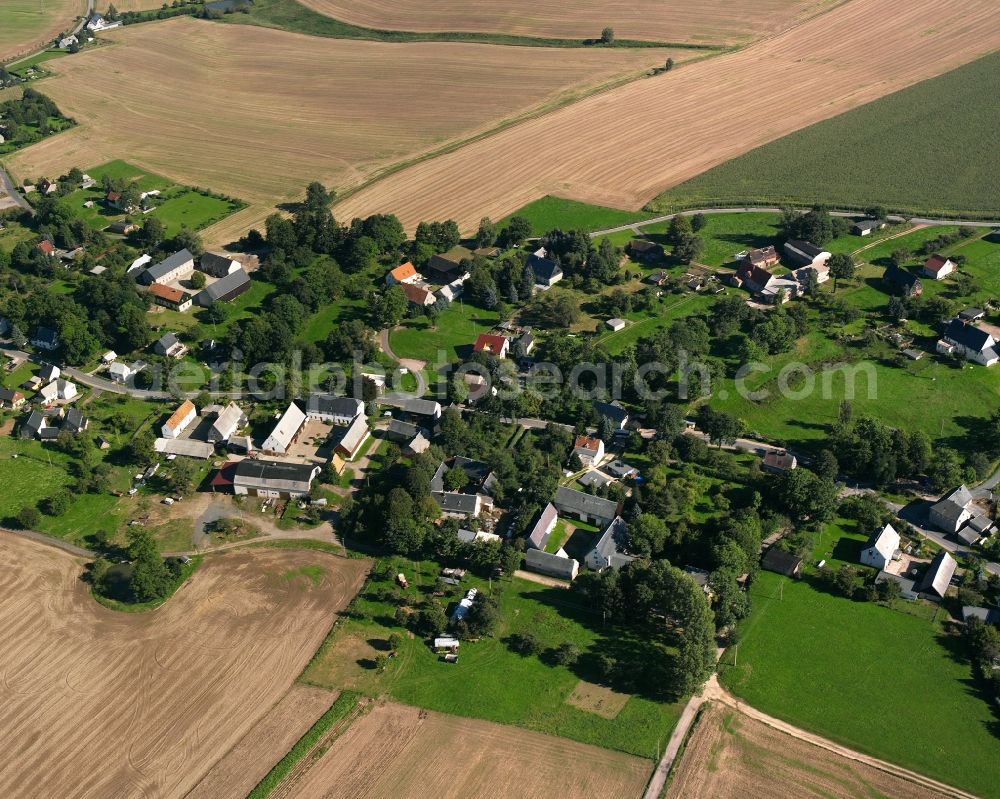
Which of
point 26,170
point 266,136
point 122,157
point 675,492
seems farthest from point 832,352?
point 26,170

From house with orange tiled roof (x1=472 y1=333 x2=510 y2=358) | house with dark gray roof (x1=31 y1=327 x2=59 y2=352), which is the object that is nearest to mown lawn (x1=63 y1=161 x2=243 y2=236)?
house with dark gray roof (x1=31 y1=327 x2=59 y2=352)

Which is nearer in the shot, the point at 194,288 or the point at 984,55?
the point at 194,288

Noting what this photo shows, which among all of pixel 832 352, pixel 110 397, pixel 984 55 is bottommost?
pixel 110 397

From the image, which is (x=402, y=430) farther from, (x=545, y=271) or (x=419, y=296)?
(x=545, y=271)

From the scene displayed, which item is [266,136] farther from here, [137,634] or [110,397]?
[137,634]

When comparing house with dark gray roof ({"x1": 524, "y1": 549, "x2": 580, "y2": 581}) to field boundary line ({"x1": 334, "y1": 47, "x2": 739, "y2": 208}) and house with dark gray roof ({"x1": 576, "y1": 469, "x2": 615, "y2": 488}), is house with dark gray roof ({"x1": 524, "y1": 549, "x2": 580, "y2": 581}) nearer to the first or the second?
house with dark gray roof ({"x1": 576, "y1": 469, "x2": 615, "y2": 488})

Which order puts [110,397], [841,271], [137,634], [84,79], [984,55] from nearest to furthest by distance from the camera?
[137,634] < [110,397] < [841,271] < [984,55] < [84,79]

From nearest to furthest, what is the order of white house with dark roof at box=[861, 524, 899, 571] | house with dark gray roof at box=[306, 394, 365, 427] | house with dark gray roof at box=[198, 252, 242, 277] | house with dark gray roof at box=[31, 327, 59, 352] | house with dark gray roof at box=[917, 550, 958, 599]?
house with dark gray roof at box=[917, 550, 958, 599] → white house with dark roof at box=[861, 524, 899, 571] → house with dark gray roof at box=[306, 394, 365, 427] → house with dark gray roof at box=[31, 327, 59, 352] → house with dark gray roof at box=[198, 252, 242, 277]
